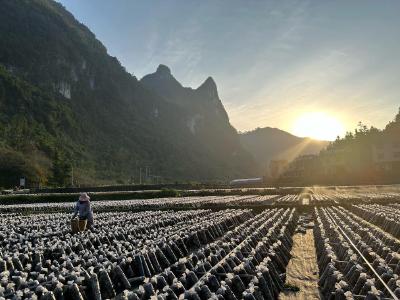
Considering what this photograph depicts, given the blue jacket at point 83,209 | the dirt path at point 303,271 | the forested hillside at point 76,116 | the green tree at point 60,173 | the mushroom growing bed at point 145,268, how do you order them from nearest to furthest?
1. the mushroom growing bed at point 145,268
2. the dirt path at point 303,271
3. the blue jacket at point 83,209
4. the green tree at point 60,173
5. the forested hillside at point 76,116

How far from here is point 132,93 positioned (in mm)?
138375

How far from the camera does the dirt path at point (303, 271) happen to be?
353 inches

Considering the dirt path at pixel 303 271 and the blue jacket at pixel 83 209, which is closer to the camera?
the dirt path at pixel 303 271

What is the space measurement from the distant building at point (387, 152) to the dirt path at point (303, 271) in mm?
59470

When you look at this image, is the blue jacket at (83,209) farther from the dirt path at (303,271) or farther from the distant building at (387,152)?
the distant building at (387,152)

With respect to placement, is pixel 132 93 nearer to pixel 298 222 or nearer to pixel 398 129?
pixel 398 129

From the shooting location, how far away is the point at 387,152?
2808 inches

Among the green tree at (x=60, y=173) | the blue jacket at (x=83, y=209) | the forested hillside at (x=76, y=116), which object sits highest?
the forested hillside at (x=76, y=116)

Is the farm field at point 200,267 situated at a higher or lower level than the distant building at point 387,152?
lower

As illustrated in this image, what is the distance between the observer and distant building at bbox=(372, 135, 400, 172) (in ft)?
229

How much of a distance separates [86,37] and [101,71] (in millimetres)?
18761

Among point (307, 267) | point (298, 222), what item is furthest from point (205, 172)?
point (307, 267)

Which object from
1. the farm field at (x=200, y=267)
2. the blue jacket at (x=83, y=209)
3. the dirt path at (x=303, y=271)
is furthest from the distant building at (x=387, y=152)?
the blue jacket at (x=83, y=209)

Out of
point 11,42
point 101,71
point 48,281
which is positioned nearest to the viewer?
Result: point 48,281
